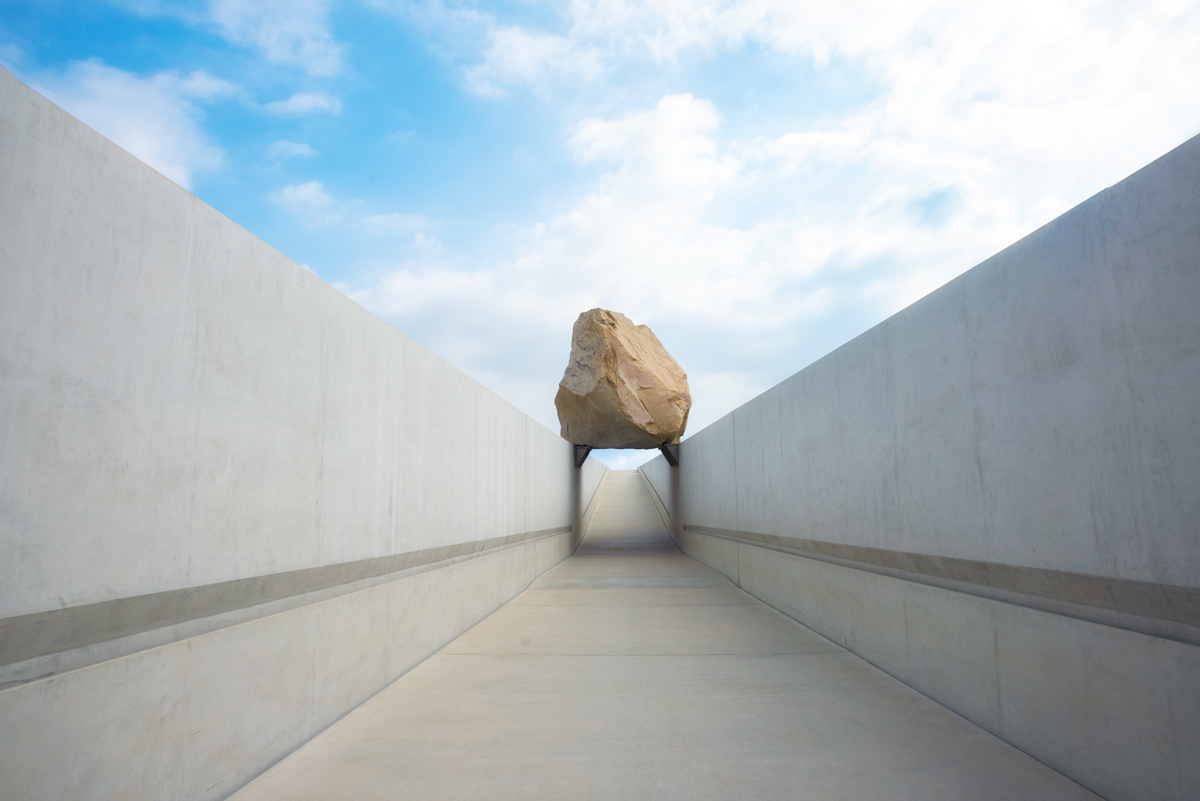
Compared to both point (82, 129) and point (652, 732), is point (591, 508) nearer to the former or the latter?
point (652, 732)

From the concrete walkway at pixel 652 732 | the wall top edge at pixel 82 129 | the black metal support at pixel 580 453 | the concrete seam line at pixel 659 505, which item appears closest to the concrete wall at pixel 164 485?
the wall top edge at pixel 82 129

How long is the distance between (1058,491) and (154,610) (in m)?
3.67

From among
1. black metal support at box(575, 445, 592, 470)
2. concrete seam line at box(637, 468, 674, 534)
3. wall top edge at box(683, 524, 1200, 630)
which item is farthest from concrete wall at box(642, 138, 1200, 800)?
concrete seam line at box(637, 468, 674, 534)

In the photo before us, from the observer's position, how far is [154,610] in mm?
2121

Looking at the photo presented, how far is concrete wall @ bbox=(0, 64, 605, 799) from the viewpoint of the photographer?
5.72 feet

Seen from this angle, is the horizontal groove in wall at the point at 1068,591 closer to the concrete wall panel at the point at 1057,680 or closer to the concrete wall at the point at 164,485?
the concrete wall panel at the point at 1057,680

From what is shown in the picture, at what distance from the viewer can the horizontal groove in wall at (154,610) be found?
5.64ft

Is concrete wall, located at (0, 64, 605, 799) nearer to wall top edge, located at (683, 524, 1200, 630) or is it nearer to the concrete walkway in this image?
the concrete walkway

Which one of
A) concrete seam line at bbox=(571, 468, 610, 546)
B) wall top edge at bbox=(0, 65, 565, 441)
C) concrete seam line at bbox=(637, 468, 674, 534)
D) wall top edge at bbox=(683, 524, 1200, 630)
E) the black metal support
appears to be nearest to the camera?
wall top edge at bbox=(0, 65, 565, 441)

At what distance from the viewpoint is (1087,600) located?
256cm

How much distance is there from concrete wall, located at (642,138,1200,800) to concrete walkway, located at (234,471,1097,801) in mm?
329

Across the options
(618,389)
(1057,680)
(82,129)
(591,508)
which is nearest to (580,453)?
(618,389)

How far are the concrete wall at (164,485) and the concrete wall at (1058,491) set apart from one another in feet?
11.3

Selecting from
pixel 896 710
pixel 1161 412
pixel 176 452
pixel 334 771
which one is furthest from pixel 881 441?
pixel 176 452
